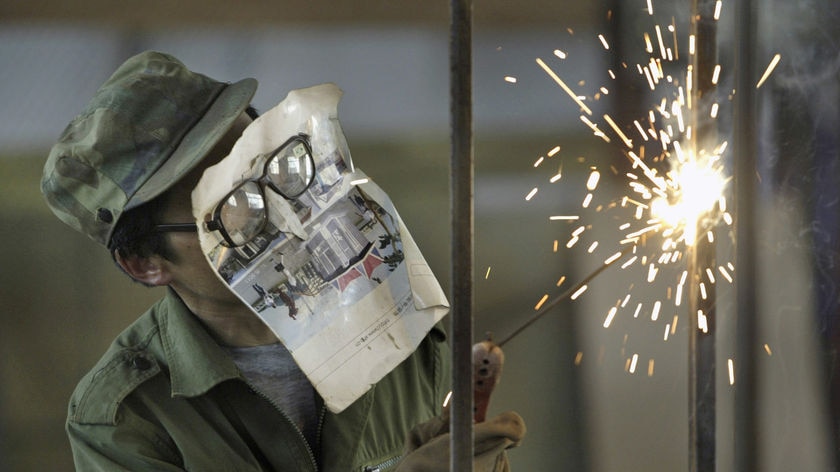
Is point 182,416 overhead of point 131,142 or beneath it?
beneath

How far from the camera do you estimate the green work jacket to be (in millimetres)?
1188

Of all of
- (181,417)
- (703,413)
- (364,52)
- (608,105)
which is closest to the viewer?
(703,413)

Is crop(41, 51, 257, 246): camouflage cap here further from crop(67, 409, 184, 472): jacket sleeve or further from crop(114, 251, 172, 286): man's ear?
crop(67, 409, 184, 472): jacket sleeve

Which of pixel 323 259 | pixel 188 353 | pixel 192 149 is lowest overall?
pixel 188 353

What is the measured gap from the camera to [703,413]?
1044mm

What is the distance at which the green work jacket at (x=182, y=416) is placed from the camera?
1.19 meters

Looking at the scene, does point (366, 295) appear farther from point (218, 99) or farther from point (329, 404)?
point (218, 99)

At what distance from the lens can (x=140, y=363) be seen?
1.21 metres

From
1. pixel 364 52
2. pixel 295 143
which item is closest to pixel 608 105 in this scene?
pixel 364 52

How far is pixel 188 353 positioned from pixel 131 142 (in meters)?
0.24

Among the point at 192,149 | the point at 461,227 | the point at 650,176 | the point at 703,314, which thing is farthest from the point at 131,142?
the point at 650,176

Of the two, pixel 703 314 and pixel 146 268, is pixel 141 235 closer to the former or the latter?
pixel 146 268

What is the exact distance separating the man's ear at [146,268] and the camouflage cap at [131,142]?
3 cm

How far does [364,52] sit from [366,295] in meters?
0.30
